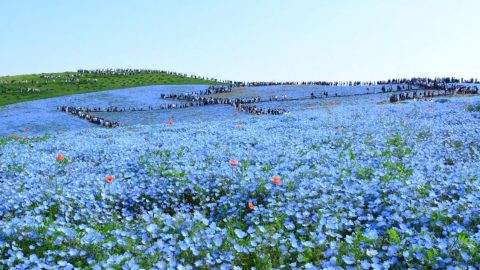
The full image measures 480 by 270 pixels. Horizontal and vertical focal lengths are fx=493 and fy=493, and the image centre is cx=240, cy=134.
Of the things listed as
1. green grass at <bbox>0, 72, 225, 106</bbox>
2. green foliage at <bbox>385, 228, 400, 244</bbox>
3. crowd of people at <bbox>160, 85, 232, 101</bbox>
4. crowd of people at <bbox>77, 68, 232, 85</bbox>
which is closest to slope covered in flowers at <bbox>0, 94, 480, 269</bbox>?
green foliage at <bbox>385, 228, 400, 244</bbox>

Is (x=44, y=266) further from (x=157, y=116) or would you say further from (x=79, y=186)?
(x=157, y=116)

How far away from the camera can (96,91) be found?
78312 mm

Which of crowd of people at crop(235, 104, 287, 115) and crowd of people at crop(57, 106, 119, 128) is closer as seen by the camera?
crowd of people at crop(57, 106, 119, 128)

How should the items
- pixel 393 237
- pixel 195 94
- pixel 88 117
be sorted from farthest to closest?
pixel 195 94, pixel 88 117, pixel 393 237

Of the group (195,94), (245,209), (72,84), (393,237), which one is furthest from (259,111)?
(72,84)

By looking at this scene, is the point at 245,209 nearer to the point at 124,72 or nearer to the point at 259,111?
the point at 259,111

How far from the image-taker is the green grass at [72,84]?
7612 cm

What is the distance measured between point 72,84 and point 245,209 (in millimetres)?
85631

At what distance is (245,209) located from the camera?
941 cm

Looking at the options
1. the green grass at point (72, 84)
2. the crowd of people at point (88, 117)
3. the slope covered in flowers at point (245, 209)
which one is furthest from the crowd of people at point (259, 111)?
the green grass at point (72, 84)

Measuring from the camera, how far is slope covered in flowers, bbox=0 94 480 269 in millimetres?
6340

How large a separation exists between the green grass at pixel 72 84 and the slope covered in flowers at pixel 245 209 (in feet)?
202

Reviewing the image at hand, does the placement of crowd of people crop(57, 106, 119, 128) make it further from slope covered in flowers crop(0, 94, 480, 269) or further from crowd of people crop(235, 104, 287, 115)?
slope covered in flowers crop(0, 94, 480, 269)

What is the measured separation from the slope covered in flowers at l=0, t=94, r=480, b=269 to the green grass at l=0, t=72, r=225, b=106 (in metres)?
61.6
